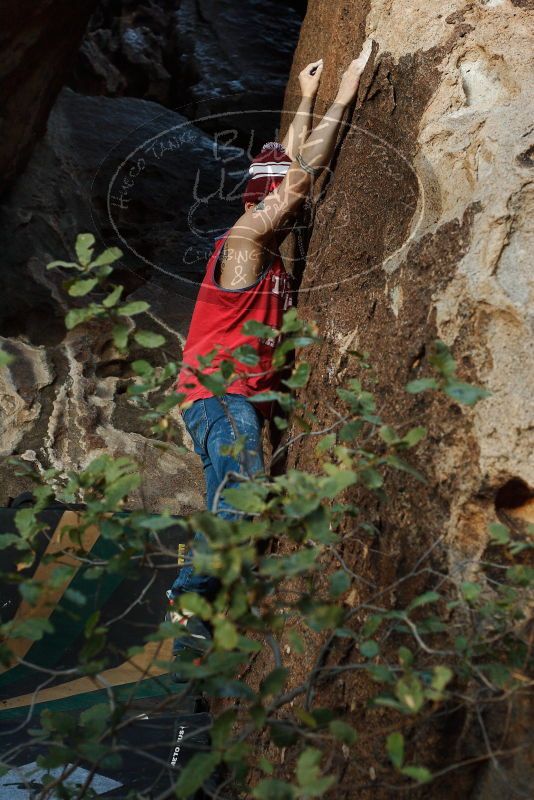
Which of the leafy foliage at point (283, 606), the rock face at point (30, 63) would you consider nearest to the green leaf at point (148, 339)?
the leafy foliage at point (283, 606)

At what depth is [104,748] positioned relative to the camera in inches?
63.4

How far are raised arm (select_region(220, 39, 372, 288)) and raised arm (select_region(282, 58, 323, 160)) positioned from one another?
9 cm

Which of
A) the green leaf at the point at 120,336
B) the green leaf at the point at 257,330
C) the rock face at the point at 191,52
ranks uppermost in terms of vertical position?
the rock face at the point at 191,52

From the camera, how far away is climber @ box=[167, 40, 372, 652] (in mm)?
2734

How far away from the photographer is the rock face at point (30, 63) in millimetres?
4500

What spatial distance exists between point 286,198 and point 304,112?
39 cm

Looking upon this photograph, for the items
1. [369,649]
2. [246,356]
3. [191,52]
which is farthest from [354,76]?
[191,52]

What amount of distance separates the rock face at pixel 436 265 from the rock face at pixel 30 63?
2.19 metres

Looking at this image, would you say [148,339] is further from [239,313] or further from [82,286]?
[239,313]

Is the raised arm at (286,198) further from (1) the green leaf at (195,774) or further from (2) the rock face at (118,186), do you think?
(1) the green leaf at (195,774)

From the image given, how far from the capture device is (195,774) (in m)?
1.39

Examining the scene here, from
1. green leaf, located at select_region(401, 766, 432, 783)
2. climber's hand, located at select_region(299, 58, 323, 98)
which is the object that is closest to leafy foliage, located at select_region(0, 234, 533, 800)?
green leaf, located at select_region(401, 766, 432, 783)

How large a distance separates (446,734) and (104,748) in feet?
2.31

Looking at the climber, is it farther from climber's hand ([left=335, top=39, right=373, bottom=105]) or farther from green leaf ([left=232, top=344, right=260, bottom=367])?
green leaf ([left=232, top=344, right=260, bottom=367])
